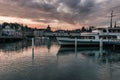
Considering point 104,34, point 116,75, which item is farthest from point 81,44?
point 116,75

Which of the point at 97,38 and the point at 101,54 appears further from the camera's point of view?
the point at 97,38

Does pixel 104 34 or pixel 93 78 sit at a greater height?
pixel 104 34

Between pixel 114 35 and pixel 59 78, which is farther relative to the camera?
pixel 114 35

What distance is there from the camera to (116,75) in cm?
2116

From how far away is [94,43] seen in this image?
60438 millimetres

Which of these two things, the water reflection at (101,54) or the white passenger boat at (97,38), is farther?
the white passenger boat at (97,38)

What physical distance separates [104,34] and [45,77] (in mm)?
45478

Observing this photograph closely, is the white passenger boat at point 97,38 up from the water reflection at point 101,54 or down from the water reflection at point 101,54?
up

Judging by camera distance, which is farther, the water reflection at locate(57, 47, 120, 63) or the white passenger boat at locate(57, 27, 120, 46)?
the white passenger boat at locate(57, 27, 120, 46)

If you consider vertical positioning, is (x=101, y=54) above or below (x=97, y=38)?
below

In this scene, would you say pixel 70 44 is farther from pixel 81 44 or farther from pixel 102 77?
pixel 102 77

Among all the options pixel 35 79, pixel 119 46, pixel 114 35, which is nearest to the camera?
pixel 35 79

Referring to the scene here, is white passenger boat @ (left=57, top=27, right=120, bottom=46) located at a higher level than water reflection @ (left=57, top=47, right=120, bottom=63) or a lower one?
higher

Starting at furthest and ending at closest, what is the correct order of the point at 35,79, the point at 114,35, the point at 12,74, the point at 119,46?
the point at 114,35, the point at 119,46, the point at 12,74, the point at 35,79
